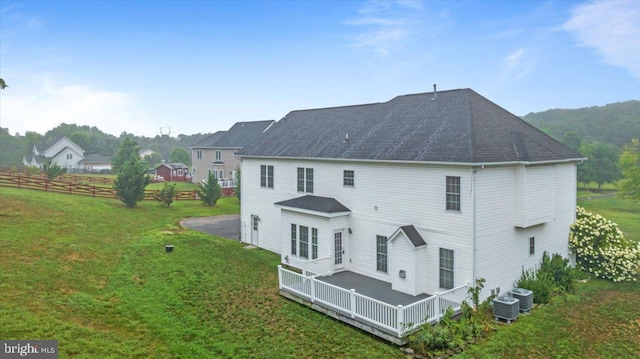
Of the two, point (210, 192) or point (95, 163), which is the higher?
point (95, 163)

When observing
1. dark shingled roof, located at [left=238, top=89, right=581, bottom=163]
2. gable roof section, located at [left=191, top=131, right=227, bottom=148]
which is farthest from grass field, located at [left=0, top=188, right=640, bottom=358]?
gable roof section, located at [left=191, top=131, right=227, bottom=148]

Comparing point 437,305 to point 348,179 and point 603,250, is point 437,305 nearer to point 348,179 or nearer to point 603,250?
point 348,179

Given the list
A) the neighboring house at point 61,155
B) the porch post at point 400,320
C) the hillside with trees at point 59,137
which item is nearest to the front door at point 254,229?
the porch post at point 400,320

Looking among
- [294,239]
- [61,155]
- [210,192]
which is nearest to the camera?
[294,239]

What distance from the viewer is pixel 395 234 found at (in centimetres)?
1595

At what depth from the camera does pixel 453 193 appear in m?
15.1

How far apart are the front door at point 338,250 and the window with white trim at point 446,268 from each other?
4891 millimetres

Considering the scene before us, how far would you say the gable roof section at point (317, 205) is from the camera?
18516mm

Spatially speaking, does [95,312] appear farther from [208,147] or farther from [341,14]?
[208,147]

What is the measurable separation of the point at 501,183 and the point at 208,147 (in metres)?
49.6

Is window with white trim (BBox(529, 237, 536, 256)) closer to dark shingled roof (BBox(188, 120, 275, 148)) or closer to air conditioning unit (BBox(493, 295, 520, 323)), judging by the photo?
air conditioning unit (BBox(493, 295, 520, 323))

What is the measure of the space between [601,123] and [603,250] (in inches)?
5029

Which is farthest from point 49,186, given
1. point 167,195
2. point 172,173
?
point 172,173

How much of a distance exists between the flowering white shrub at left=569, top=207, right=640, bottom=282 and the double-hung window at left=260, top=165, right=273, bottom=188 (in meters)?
15.5
